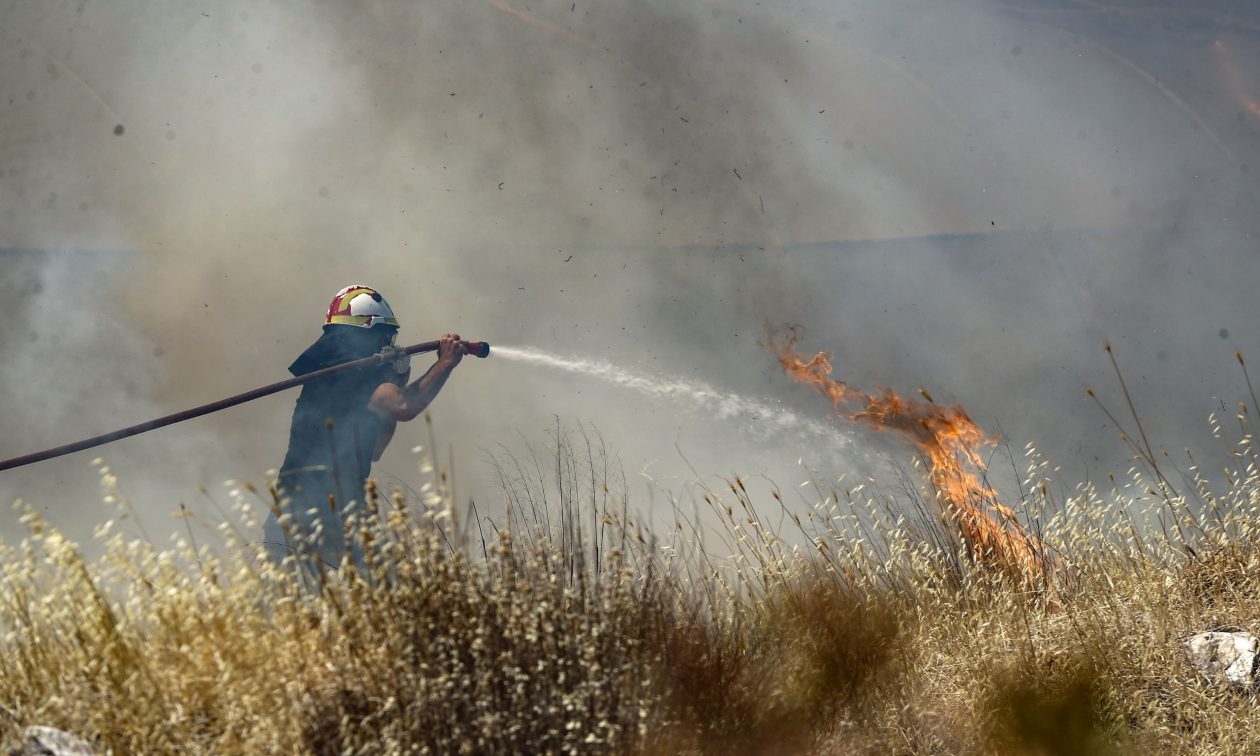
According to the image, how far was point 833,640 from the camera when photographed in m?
4.47

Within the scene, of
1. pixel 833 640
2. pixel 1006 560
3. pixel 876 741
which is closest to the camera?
pixel 876 741

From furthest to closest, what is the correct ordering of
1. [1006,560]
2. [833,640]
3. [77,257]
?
1. [77,257]
2. [1006,560]
3. [833,640]

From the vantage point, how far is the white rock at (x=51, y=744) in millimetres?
3176

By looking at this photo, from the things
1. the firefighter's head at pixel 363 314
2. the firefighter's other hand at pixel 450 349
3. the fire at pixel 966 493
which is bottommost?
the fire at pixel 966 493

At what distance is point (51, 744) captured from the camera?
3189mm

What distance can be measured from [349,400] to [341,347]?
0.33m

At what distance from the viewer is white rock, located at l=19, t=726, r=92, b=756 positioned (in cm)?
318

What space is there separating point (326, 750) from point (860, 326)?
329 inches

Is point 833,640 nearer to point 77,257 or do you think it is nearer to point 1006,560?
point 1006,560

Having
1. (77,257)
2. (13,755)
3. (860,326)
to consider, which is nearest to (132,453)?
(77,257)

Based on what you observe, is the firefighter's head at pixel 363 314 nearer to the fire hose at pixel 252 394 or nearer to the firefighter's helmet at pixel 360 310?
the firefighter's helmet at pixel 360 310

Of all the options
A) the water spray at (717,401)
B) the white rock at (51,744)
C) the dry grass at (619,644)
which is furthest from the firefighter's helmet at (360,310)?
the white rock at (51,744)

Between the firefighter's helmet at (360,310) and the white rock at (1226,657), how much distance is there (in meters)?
4.41

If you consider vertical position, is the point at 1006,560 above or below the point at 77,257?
below
